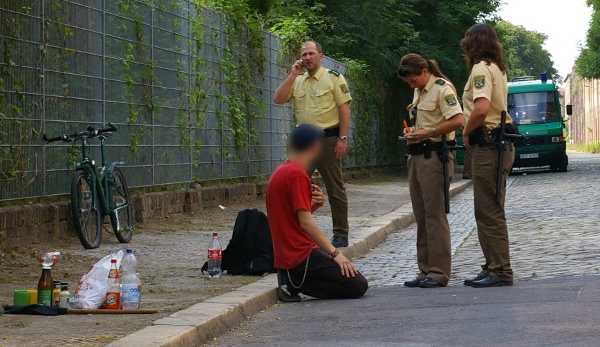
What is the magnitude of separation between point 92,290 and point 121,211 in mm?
4908

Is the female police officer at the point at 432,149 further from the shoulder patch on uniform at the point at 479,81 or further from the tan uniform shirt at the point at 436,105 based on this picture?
the shoulder patch on uniform at the point at 479,81

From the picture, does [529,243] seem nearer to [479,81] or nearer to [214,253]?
[479,81]

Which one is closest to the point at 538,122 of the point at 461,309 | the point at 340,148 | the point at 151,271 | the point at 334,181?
the point at 334,181

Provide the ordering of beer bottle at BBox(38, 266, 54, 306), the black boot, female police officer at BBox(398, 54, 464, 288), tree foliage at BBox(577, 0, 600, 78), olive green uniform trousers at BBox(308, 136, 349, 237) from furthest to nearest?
1. tree foliage at BBox(577, 0, 600, 78)
2. olive green uniform trousers at BBox(308, 136, 349, 237)
3. female police officer at BBox(398, 54, 464, 288)
4. the black boot
5. beer bottle at BBox(38, 266, 54, 306)

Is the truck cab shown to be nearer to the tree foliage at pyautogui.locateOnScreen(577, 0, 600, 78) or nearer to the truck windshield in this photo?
the truck windshield

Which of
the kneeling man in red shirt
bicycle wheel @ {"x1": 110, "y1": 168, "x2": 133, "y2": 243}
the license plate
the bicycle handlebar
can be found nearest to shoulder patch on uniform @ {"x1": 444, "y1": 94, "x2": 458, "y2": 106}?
the kneeling man in red shirt

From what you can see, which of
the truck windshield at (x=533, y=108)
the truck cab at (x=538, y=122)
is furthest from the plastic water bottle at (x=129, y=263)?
the truck windshield at (x=533, y=108)

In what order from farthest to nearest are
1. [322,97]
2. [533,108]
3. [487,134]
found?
[533,108]
[322,97]
[487,134]

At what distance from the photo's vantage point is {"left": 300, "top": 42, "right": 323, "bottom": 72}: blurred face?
36.7 feet

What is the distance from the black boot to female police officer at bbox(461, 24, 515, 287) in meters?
1.39

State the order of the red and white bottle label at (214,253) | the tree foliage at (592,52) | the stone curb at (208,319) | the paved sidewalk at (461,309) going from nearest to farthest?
the stone curb at (208,319) < the paved sidewalk at (461,309) < the red and white bottle label at (214,253) < the tree foliage at (592,52)

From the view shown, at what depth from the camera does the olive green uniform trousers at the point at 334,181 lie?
11.4 m

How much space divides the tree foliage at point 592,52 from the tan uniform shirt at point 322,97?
1812 inches

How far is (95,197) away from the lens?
1176 centimetres
